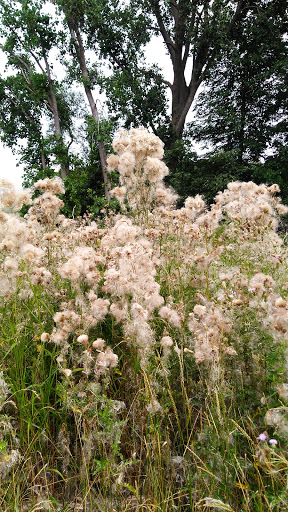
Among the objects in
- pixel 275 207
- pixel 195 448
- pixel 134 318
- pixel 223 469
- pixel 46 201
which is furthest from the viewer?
pixel 275 207

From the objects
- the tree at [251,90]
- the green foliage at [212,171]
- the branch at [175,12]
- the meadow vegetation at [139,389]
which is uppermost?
the branch at [175,12]

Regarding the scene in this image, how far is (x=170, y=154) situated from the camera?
50.4 ft

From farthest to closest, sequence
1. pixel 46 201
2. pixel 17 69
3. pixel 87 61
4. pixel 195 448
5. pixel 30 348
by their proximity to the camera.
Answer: pixel 17 69
pixel 87 61
pixel 46 201
pixel 30 348
pixel 195 448

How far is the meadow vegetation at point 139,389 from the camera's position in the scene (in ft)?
4.65

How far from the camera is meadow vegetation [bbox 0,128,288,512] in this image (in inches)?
55.8

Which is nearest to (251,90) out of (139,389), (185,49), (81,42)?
(185,49)

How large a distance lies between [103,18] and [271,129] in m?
9.79

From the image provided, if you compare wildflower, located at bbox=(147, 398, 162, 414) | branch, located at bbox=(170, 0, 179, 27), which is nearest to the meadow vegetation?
wildflower, located at bbox=(147, 398, 162, 414)

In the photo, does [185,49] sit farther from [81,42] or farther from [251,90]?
[81,42]

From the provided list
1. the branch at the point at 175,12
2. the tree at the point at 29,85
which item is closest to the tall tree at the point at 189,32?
the branch at the point at 175,12

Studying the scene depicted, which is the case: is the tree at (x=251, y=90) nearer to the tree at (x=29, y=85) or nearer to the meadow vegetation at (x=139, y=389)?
the tree at (x=29, y=85)

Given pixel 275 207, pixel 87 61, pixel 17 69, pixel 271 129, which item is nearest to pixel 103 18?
pixel 87 61

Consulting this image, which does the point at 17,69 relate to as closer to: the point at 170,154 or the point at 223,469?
the point at 170,154

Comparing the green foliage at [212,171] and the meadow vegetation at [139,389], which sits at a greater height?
the green foliage at [212,171]
